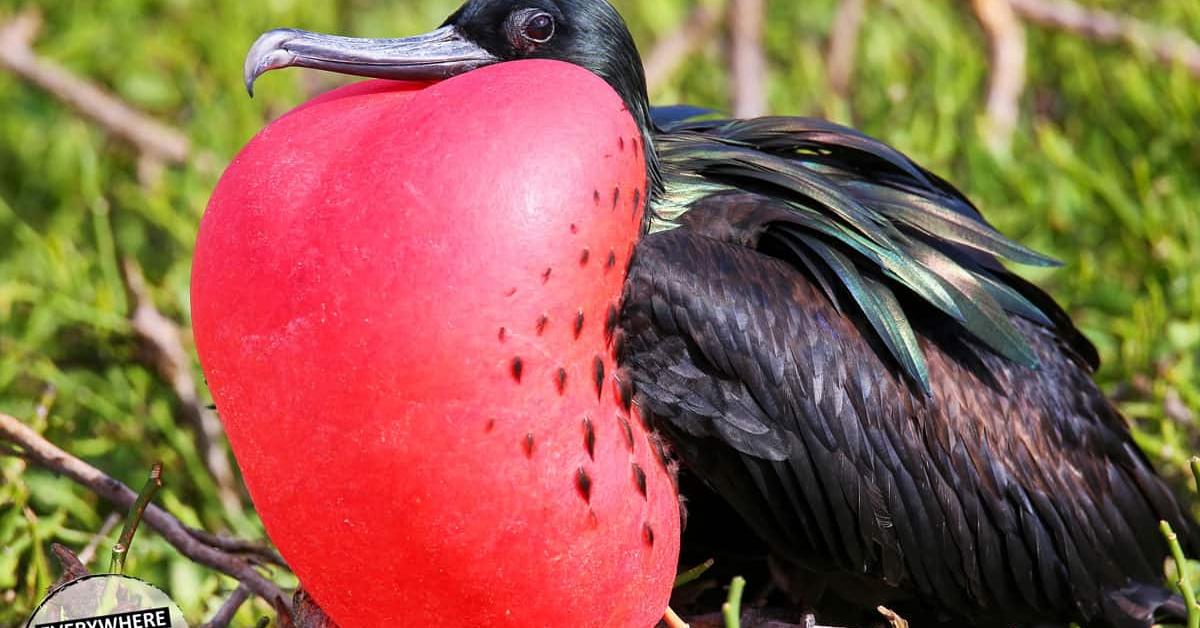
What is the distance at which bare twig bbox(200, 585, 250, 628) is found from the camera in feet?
6.06

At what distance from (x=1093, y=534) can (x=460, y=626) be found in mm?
882

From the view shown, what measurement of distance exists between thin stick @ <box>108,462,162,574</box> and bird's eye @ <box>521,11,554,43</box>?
0.62 m

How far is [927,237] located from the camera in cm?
192

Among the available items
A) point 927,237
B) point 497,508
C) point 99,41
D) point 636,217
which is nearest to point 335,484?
point 497,508

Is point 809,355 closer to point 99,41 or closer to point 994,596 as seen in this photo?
point 994,596

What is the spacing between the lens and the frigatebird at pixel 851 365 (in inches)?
63.4

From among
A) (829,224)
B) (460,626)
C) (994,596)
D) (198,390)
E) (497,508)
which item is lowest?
(198,390)

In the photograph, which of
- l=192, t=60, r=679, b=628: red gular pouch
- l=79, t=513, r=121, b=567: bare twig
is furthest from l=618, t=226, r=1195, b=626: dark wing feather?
l=79, t=513, r=121, b=567: bare twig

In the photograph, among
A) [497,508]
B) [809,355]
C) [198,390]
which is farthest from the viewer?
[198,390]

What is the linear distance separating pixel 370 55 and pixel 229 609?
690 millimetres

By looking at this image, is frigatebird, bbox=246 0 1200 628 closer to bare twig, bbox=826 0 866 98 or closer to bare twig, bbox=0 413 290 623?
bare twig, bbox=0 413 290 623

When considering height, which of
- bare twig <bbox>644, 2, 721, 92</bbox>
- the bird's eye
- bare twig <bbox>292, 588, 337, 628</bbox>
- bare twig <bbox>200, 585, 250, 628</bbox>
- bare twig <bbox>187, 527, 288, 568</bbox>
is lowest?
bare twig <bbox>200, 585, 250, 628</bbox>
